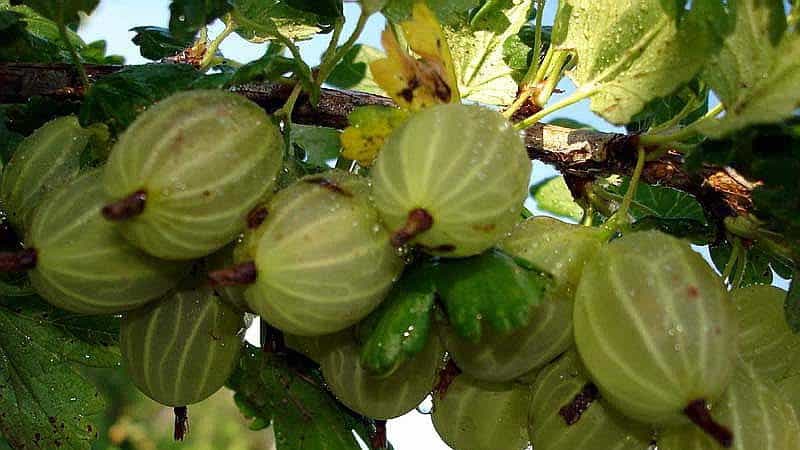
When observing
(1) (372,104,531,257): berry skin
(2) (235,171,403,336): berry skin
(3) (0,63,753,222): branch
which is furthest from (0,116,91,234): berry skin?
(1) (372,104,531,257): berry skin

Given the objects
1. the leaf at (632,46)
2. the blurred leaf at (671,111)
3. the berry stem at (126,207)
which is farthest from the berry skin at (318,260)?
the blurred leaf at (671,111)

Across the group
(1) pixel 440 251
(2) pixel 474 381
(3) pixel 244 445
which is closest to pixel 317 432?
(2) pixel 474 381

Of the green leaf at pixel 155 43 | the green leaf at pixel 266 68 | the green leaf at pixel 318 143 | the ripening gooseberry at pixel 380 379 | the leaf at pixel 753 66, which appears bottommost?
the green leaf at pixel 318 143

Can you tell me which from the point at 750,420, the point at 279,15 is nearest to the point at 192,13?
the point at 279,15

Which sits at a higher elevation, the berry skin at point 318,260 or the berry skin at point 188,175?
the berry skin at point 188,175

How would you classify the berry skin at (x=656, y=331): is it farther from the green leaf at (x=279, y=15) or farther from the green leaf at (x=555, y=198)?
the green leaf at (x=555, y=198)

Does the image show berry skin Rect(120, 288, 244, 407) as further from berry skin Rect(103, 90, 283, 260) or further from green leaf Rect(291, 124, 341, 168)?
green leaf Rect(291, 124, 341, 168)
